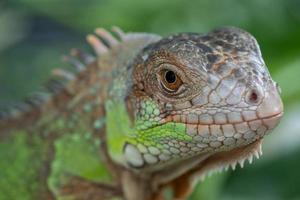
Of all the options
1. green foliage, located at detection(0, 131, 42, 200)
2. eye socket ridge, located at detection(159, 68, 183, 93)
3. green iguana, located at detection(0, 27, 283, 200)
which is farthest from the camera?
green foliage, located at detection(0, 131, 42, 200)

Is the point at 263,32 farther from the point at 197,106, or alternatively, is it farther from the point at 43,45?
the point at 43,45

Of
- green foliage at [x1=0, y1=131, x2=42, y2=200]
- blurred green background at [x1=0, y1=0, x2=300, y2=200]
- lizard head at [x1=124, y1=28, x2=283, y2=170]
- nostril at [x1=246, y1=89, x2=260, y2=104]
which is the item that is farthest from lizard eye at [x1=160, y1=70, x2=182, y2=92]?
blurred green background at [x1=0, y1=0, x2=300, y2=200]

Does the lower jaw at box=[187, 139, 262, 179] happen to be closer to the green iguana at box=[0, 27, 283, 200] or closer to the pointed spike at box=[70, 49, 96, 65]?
the green iguana at box=[0, 27, 283, 200]

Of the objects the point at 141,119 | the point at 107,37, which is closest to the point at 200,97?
the point at 141,119

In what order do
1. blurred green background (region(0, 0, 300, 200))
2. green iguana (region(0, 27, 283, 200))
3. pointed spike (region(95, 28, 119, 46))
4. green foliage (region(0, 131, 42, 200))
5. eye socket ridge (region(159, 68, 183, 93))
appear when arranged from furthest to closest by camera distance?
blurred green background (region(0, 0, 300, 200))
pointed spike (region(95, 28, 119, 46))
green foliage (region(0, 131, 42, 200))
eye socket ridge (region(159, 68, 183, 93))
green iguana (region(0, 27, 283, 200))

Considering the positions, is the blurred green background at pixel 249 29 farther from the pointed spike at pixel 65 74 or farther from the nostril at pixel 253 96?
the nostril at pixel 253 96

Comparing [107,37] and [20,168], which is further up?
→ [107,37]

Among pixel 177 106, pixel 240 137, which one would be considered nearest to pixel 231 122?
pixel 240 137

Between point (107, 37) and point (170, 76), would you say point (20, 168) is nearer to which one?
point (107, 37)
